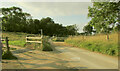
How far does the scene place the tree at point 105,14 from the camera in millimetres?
13087

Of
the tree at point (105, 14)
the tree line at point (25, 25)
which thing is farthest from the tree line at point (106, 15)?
the tree line at point (25, 25)

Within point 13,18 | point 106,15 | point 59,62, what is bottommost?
point 59,62

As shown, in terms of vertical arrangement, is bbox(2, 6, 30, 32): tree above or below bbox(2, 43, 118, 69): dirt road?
above

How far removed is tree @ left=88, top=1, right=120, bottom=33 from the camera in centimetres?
1309

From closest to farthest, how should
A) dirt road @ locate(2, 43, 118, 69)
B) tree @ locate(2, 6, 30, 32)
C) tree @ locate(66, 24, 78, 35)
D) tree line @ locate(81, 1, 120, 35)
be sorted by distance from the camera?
dirt road @ locate(2, 43, 118, 69) < tree line @ locate(81, 1, 120, 35) < tree @ locate(2, 6, 30, 32) < tree @ locate(66, 24, 78, 35)

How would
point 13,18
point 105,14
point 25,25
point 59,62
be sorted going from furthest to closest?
point 25,25, point 13,18, point 105,14, point 59,62

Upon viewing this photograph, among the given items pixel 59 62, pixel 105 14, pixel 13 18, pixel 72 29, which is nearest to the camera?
pixel 59 62

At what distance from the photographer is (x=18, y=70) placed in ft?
13.0

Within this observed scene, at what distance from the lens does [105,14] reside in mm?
13711

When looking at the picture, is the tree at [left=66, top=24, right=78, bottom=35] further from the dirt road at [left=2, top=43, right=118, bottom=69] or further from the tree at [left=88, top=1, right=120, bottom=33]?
the dirt road at [left=2, top=43, right=118, bottom=69]

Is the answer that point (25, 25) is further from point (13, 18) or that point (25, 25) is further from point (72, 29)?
point (72, 29)

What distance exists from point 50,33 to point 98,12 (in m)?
44.2

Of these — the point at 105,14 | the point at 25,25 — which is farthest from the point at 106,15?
the point at 25,25

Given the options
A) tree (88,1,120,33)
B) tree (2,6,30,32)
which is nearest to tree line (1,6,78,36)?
tree (2,6,30,32)
